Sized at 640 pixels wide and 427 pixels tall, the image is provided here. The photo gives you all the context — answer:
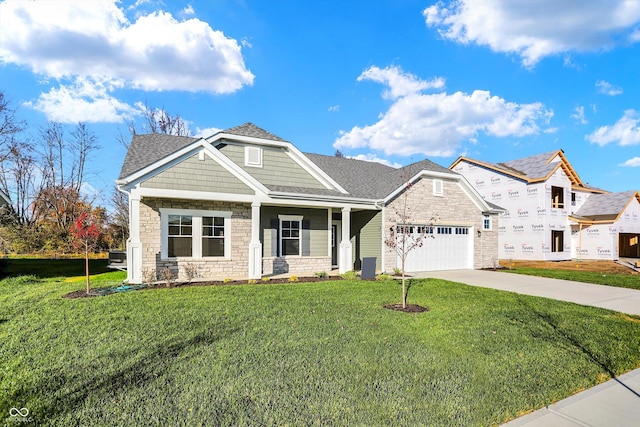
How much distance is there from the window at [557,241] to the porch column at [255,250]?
22121mm

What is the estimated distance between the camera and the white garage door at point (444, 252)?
603 inches

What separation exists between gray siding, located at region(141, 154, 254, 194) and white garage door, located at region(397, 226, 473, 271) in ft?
26.4

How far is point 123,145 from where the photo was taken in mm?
26734

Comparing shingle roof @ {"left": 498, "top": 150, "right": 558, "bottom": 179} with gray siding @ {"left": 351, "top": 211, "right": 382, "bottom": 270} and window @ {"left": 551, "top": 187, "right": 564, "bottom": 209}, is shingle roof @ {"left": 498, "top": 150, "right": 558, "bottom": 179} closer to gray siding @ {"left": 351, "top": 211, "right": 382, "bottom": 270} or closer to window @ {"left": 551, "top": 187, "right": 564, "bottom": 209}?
window @ {"left": 551, "top": 187, "right": 564, "bottom": 209}

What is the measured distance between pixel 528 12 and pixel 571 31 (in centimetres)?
208

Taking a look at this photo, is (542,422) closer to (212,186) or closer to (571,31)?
(212,186)

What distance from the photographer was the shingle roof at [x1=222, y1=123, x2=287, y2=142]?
13448 millimetres

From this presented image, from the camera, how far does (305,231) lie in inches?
557

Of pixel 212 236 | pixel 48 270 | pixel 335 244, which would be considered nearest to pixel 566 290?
pixel 335 244

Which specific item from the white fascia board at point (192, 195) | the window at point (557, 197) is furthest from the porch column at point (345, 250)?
the window at point (557, 197)

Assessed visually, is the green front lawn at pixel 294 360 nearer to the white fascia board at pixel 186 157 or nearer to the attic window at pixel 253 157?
the white fascia board at pixel 186 157

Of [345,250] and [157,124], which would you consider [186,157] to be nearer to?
[345,250]

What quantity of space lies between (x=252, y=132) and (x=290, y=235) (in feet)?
15.4

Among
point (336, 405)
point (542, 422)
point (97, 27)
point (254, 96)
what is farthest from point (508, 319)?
point (254, 96)
